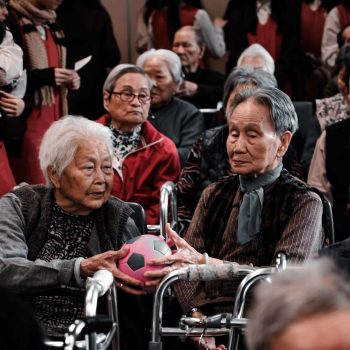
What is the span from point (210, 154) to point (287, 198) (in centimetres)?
107

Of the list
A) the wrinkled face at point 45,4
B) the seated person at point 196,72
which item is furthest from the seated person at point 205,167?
the seated person at point 196,72

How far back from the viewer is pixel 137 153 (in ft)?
16.3

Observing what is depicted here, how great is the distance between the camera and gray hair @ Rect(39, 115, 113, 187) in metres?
3.62

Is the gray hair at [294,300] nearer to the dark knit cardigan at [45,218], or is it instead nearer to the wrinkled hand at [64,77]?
the dark knit cardigan at [45,218]

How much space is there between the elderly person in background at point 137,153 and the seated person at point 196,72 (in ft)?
5.24

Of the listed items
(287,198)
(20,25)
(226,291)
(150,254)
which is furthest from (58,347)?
(20,25)

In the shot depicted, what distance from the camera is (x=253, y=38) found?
751cm

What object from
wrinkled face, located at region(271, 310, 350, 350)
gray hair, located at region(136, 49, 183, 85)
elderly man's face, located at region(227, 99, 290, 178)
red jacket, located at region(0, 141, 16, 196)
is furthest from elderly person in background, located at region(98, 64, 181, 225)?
wrinkled face, located at region(271, 310, 350, 350)

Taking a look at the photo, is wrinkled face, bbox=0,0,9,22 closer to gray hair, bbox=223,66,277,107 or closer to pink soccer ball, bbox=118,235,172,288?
gray hair, bbox=223,66,277,107

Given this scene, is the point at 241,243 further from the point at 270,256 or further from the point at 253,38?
the point at 253,38

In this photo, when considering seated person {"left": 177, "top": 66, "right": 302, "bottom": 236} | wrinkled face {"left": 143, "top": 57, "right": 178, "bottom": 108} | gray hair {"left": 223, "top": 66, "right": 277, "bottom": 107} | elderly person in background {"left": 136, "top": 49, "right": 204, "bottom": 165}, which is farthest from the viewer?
wrinkled face {"left": 143, "top": 57, "right": 178, "bottom": 108}

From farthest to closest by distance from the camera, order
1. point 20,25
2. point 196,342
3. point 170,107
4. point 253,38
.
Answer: point 253,38
point 170,107
point 20,25
point 196,342

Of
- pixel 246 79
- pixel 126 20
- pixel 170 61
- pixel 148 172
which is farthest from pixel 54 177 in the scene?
pixel 126 20

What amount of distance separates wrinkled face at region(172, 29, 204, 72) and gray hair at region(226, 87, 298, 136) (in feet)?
11.3
